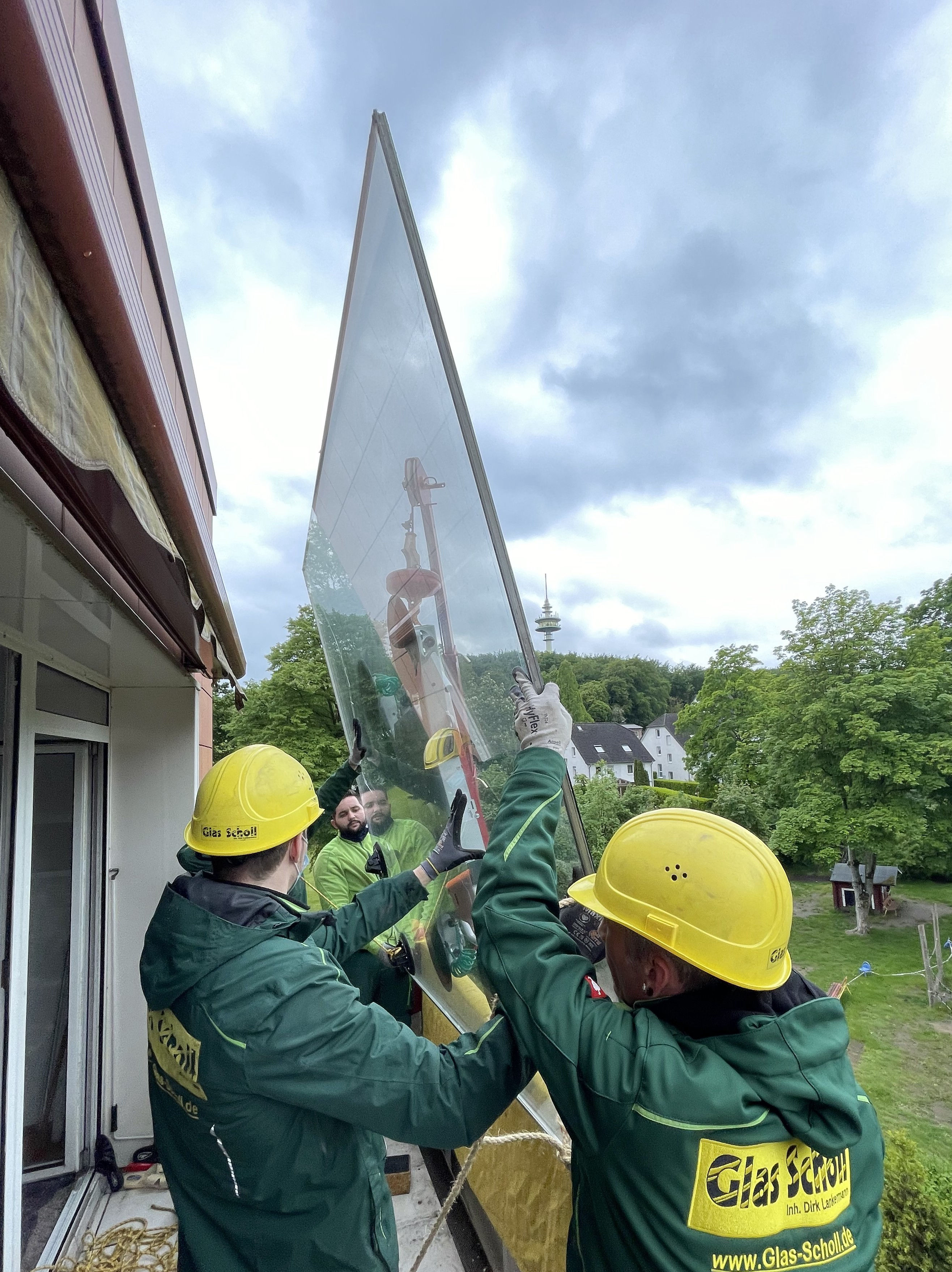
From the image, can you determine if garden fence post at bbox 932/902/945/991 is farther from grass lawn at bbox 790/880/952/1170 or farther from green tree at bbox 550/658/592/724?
Result: green tree at bbox 550/658/592/724

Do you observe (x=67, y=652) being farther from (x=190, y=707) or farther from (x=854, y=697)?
(x=854, y=697)

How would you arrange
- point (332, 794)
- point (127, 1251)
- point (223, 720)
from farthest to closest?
point (223, 720) → point (332, 794) → point (127, 1251)

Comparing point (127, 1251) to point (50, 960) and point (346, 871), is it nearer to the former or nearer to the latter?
point (50, 960)

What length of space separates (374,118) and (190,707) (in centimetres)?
314

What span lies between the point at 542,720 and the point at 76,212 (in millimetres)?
→ 1149

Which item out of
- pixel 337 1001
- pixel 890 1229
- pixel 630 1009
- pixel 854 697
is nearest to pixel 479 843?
pixel 337 1001

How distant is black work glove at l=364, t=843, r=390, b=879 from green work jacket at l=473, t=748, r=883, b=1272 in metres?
1.92

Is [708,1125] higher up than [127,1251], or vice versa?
[708,1125]

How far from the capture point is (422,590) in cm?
213

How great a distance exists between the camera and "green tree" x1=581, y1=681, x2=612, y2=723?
25.2m

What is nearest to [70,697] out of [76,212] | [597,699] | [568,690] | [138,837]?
[138,837]

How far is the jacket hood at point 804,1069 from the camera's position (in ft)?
3.06

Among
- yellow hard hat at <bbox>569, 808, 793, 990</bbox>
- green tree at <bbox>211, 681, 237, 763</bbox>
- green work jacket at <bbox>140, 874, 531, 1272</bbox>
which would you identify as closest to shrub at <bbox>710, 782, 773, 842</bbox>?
green tree at <bbox>211, 681, 237, 763</bbox>

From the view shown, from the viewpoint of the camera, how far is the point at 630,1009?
109 cm
